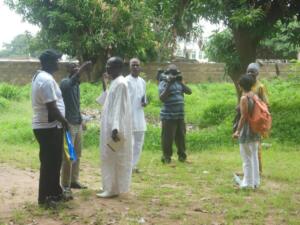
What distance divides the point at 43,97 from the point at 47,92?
7 centimetres

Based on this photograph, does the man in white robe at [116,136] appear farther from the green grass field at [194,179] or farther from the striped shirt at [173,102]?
the striped shirt at [173,102]

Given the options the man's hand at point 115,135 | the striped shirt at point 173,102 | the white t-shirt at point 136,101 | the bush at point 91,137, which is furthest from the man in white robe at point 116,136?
the bush at point 91,137

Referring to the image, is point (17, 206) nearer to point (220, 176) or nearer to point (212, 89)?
point (220, 176)

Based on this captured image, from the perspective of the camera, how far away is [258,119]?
270 inches

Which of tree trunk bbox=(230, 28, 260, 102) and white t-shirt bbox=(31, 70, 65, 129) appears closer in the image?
white t-shirt bbox=(31, 70, 65, 129)

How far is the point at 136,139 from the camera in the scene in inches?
319

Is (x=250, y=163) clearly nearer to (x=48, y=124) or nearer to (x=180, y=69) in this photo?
(x=48, y=124)

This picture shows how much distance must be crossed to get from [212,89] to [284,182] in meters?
12.4

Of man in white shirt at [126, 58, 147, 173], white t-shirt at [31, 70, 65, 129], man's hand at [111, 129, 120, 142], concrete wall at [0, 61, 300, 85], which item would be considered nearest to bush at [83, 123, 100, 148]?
man in white shirt at [126, 58, 147, 173]

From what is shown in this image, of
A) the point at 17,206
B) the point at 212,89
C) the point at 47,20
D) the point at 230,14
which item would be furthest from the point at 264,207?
the point at 47,20

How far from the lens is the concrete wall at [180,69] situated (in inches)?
882

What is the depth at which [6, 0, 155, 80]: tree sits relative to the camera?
20.0m

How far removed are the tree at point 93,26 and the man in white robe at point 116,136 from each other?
1396 centimetres

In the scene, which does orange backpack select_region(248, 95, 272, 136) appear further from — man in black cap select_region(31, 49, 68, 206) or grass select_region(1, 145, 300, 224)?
man in black cap select_region(31, 49, 68, 206)
